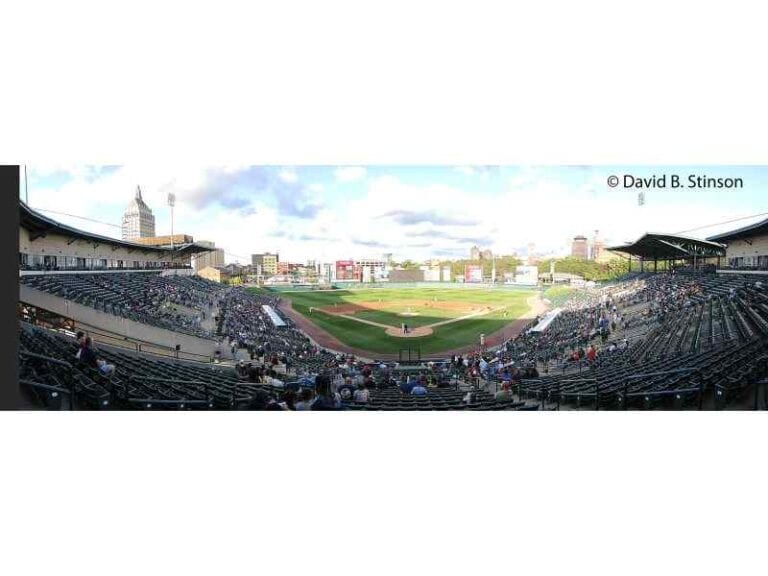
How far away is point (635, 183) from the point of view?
536cm

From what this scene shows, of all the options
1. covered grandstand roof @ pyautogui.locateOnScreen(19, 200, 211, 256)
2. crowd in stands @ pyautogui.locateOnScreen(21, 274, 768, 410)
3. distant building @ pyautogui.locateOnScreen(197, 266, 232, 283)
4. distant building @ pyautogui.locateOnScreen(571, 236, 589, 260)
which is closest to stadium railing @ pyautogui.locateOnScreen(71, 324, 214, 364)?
crowd in stands @ pyautogui.locateOnScreen(21, 274, 768, 410)

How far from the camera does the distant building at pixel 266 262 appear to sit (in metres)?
5.82

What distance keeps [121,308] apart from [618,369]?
8.18 metres

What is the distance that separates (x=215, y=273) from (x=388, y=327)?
3039 millimetres

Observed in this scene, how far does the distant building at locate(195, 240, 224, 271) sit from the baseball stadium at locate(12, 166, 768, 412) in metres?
0.02

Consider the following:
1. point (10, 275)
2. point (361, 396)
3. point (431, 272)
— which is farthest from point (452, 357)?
point (10, 275)

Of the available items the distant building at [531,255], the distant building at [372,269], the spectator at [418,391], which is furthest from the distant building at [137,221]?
the distant building at [531,255]

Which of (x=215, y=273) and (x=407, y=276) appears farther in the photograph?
(x=407, y=276)

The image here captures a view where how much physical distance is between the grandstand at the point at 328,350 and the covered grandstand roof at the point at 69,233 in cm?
3

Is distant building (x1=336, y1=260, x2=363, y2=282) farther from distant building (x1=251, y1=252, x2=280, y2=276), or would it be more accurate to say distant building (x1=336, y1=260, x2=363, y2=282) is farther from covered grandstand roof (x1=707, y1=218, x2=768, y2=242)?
covered grandstand roof (x1=707, y1=218, x2=768, y2=242)

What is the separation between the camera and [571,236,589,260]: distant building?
5.74 m

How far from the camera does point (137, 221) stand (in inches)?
223

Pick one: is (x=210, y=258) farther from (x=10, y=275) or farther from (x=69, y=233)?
(x=10, y=275)

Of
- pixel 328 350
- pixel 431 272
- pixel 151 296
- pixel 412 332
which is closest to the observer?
pixel 431 272
